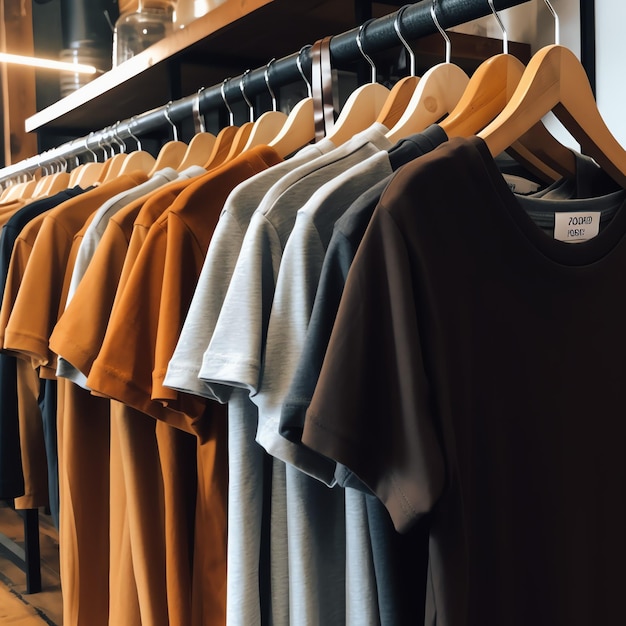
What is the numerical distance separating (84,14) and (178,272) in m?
1.87

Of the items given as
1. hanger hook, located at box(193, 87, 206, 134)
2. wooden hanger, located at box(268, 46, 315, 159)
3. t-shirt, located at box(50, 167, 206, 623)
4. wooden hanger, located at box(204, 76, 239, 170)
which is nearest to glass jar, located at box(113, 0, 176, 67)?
hanger hook, located at box(193, 87, 206, 134)

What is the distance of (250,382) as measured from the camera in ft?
2.03

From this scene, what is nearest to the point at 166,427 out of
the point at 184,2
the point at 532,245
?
the point at 532,245

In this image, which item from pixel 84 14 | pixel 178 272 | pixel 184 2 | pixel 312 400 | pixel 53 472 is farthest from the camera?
pixel 84 14

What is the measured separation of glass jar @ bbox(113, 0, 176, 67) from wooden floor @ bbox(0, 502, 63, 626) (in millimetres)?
1235

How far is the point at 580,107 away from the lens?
0.73m

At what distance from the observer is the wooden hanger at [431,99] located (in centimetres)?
80

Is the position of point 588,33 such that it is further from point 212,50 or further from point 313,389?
point 313,389

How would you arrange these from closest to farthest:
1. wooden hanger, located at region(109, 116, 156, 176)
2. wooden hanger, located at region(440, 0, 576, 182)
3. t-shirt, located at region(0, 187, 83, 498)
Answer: wooden hanger, located at region(440, 0, 576, 182)
t-shirt, located at region(0, 187, 83, 498)
wooden hanger, located at region(109, 116, 156, 176)

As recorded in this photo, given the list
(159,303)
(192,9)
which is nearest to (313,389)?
(159,303)

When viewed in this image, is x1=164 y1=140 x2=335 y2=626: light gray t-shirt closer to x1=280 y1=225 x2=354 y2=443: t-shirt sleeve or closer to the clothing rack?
x1=280 y1=225 x2=354 y2=443: t-shirt sleeve

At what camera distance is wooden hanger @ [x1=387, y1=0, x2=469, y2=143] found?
80 centimetres

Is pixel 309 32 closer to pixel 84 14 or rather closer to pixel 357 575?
pixel 357 575

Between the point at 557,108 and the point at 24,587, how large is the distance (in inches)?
60.1
